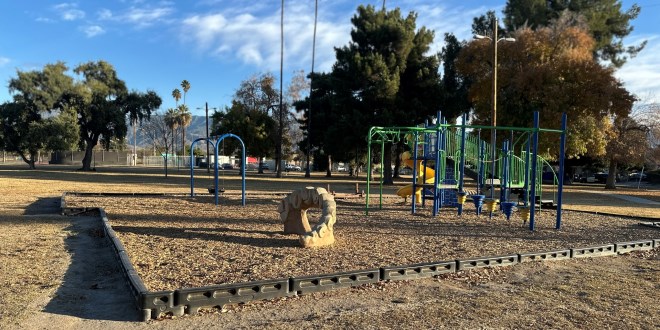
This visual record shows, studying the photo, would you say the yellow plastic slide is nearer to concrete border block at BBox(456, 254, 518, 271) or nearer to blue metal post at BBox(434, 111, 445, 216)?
blue metal post at BBox(434, 111, 445, 216)

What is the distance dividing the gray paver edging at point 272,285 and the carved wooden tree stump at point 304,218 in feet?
7.89

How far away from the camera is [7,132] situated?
4428 cm

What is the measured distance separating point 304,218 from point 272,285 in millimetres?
4491

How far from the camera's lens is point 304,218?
31.7 ft

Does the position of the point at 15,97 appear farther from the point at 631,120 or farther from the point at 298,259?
the point at 631,120

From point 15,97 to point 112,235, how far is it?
141 feet

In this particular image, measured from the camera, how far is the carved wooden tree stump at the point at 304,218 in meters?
8.25

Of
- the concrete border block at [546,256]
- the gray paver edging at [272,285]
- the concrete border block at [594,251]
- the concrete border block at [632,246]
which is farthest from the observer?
the concrete border block at [632,246]

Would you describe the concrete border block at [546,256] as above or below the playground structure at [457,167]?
below

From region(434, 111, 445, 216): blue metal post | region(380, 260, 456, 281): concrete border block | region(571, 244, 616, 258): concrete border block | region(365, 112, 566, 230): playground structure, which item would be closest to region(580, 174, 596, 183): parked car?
region(365, 112, 566, 230): playground structure

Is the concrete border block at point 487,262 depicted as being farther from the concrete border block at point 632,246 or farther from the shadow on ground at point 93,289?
the shadow on ground at point 93,289

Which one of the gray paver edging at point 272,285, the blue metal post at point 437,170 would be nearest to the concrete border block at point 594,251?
the gray paver edging at point 272,285

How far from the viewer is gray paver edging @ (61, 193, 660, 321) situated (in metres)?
4.59

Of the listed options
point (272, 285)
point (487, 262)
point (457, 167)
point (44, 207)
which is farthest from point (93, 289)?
point (457, 167)
